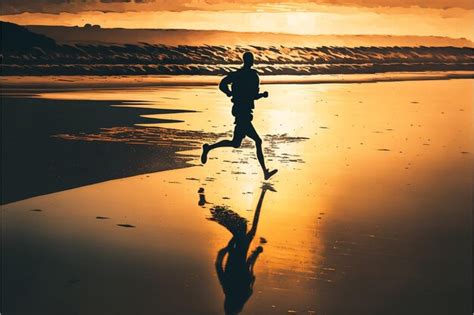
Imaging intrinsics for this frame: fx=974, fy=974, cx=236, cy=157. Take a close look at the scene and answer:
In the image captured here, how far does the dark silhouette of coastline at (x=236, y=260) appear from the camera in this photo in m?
7.94

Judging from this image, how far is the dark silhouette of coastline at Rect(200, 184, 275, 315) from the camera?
7.94 m

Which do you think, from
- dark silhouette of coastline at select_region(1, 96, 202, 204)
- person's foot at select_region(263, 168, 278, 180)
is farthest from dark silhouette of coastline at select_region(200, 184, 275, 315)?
dark silhouette of coastline at select_region(1, 96, 202, 204)

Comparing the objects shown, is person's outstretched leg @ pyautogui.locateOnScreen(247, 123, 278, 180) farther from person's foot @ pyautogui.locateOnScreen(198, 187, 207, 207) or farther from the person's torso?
person's foot @ pyautogui.locateOnScreen(198, 187, 207, 207)

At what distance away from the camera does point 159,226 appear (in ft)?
36.2

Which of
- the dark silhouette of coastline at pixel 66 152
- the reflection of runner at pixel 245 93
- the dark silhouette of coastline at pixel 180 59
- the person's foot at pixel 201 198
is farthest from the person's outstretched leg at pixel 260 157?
the dark silhouette of coastline at pixel 180 59

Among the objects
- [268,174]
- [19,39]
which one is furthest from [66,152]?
[19,39]

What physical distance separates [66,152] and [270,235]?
28.0ft

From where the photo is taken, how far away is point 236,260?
941 centimetres

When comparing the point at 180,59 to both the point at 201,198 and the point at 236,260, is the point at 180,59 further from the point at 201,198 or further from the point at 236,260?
the point at 236,260

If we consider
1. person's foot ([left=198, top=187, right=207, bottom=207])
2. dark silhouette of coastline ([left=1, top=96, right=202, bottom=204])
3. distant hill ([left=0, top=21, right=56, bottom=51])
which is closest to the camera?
person's foot ([left=198, top=187, right=207, bottom=207])

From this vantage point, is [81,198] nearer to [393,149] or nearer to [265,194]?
[265,194]

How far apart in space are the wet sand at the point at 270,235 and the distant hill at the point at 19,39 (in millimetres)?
57420

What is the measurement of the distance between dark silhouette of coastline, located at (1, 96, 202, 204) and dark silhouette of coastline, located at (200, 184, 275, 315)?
303 centimetres

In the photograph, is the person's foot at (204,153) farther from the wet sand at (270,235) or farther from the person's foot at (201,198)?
the person's foot at (201,198)
